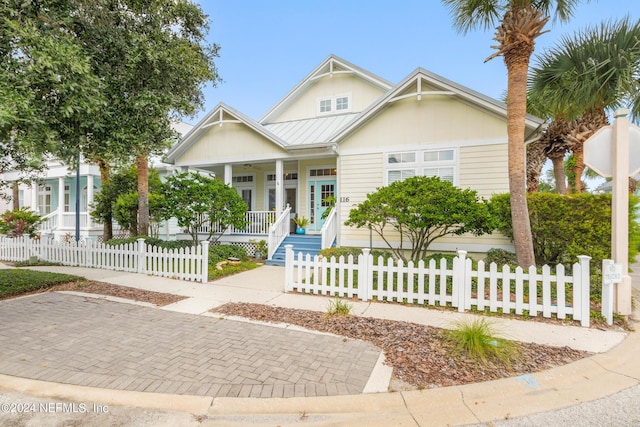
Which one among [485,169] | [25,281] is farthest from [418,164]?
[25,281]

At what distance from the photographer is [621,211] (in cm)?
505

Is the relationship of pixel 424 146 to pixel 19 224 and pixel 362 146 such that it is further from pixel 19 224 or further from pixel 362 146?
pixel 19 224

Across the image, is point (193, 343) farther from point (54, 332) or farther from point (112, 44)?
point (112, 44)

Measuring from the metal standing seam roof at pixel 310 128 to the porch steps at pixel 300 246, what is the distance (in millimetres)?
3652

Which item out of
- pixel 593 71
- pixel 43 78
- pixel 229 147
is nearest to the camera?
pixel 43 78

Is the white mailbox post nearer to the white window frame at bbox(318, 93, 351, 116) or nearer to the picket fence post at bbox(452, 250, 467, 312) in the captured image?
the picket fence post at bbox(452, 250, 467, 312)

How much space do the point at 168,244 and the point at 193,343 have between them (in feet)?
26.0

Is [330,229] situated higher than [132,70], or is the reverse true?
[132,70]

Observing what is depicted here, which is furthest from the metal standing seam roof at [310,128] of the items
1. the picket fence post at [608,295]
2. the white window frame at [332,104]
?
the picket fence post at [608,295]

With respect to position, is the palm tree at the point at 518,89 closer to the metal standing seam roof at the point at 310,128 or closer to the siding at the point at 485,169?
the siding at the point at 485,169

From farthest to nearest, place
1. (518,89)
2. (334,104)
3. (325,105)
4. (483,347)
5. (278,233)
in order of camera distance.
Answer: (325,105) < (334,104) < (278,233) < (518,89) < (483,347)

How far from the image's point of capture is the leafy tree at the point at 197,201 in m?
10.2

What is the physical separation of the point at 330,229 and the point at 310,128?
5470 mm

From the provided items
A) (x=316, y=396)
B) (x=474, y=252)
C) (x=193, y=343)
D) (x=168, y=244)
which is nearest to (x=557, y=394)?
(x=316, y=396)
